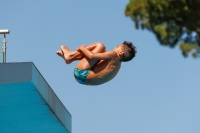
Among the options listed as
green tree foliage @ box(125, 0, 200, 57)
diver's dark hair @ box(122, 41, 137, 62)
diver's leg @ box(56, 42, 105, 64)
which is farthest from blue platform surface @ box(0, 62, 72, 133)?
diver's dark hair @ box(122, 41, 137, 62)

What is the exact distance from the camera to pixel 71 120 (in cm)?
1463

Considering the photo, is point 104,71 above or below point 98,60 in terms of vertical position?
below

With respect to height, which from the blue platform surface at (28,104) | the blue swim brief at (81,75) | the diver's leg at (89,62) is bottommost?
the blue platform surface at (28,104)

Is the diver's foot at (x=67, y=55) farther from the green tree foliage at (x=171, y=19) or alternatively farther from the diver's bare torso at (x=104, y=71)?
the green tree foliage at (x=171, y=19)

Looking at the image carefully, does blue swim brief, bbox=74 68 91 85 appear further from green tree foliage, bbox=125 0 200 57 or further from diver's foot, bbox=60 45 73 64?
green tree foliage, bbox=125 0 200 57

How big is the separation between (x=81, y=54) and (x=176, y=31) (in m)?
2.72

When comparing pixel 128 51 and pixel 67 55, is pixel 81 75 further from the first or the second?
pixel 128 51

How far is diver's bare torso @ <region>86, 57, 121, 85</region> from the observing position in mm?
7355

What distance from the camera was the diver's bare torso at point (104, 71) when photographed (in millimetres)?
7355

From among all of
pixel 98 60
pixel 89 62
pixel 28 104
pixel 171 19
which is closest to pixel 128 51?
pixel 98 60

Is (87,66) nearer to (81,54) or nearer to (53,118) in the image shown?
(81,54)

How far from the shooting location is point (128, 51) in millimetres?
7328

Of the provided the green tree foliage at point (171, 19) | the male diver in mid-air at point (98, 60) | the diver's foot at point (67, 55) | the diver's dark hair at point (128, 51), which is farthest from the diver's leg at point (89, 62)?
the green tree foliage at point (171, 19)

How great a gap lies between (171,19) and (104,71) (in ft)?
8.32
